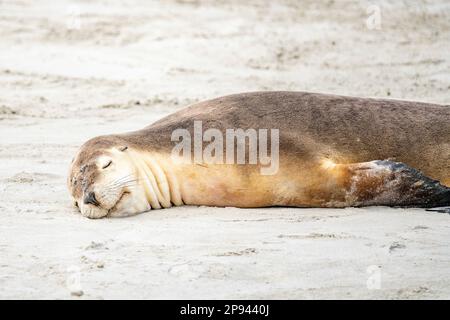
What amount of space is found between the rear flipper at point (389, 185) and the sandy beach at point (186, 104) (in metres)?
0.09

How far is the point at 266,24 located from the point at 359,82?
1.81 metres

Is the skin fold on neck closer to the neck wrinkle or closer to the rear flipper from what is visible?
the neck wrinkle

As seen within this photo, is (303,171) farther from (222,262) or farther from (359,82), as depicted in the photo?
(359,82)

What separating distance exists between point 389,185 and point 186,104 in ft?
12.3

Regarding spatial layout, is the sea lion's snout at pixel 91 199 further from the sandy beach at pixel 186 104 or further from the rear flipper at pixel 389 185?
the rear flipper at pixel 389 185

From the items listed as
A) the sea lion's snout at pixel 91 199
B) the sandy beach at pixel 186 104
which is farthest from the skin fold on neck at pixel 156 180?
the sea lion's snout at pixel 91 199

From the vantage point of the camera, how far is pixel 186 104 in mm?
8664

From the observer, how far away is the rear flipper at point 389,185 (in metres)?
5.20

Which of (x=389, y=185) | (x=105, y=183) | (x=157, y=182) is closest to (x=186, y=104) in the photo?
(x=157, y=182)

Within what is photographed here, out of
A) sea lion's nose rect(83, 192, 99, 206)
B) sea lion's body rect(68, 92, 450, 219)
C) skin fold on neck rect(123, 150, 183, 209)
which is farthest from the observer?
skin fold on neck rect(123, 150, 183, 209)

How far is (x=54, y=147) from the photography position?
7125 mm

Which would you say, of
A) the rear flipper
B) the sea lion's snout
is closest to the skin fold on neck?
the sea lion's snout

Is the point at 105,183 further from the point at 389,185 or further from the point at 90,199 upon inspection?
the point at 389,185

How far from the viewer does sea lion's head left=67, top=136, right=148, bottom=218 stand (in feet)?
16.9
